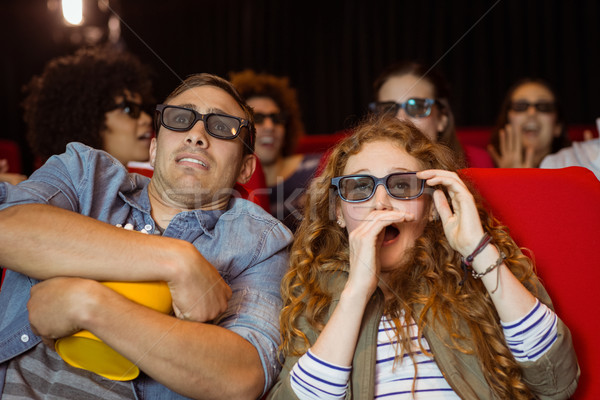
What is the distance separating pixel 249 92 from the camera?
133 inches

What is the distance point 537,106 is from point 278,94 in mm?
1493

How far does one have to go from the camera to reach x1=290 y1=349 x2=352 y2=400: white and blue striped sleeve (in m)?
1.19

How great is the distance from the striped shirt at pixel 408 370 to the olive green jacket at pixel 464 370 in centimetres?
2

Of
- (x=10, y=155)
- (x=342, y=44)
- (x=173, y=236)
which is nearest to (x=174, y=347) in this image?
(x=173, y=236)

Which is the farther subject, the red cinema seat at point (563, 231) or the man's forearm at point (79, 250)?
the red cinema seat at point (563, 231)

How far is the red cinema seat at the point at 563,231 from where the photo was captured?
1361 mm

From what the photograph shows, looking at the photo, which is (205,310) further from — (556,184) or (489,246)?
(556,184)

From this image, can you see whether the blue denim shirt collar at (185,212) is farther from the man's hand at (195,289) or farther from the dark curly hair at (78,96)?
the dark curly hair at (78,96)

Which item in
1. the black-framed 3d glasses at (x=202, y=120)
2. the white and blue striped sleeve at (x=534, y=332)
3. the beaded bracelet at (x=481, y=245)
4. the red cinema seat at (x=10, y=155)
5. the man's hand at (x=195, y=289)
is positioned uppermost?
the black-framed 3d glasses at (x=202, y=120)

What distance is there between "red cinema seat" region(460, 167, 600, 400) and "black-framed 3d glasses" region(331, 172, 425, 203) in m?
0.20

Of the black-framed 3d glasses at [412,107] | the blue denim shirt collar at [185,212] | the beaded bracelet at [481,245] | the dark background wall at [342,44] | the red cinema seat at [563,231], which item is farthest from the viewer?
the dark background wall at [342,44]

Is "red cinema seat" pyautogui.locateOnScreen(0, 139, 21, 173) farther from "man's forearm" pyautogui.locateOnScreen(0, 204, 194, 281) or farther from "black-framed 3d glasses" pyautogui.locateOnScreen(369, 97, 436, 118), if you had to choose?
"man's forearm" pyautogui.locateOnScreen(0, 204, 194, 281)

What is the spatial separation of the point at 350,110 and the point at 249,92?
6.87 feet

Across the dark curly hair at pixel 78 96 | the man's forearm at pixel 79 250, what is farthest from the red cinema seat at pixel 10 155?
the man's forearm at pixel 79 250
